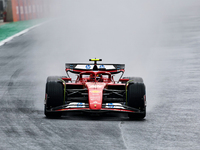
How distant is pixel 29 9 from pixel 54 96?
3050 centimetres

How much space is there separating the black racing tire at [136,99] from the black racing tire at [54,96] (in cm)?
147

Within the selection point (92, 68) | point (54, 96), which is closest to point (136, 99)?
point (54, 96)

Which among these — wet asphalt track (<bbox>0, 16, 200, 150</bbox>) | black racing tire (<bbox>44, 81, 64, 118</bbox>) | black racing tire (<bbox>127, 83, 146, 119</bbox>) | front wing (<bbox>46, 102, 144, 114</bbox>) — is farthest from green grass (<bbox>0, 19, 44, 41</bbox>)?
black racing tire (<bbox>127, 83, 146, 119</bbox>)

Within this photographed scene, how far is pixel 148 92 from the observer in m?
14.3

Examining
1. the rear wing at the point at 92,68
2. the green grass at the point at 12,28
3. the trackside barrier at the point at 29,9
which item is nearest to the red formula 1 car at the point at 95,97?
the rear wing at the point at 92,68

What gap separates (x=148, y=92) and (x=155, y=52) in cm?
929

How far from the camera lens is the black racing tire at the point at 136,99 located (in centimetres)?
1061

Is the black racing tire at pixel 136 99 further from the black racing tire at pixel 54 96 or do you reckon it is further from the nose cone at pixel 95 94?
the black racing tire at pixel 54 96

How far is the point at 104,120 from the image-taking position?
33.7 ft

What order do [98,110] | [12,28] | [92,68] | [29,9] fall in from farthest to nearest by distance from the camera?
[29,9]
[12,28]
[92,68]
[98,110]

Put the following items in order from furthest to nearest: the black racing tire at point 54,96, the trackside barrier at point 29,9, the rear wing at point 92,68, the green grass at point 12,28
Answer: the trackside barrier at point 29,9
the green grass at point 12,28
the rear wing at point 92,68
the black racing tire at point 54,96

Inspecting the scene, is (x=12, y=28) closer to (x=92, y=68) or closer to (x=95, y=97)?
(x=92, y=68)

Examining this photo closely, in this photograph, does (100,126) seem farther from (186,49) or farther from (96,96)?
(186,49)

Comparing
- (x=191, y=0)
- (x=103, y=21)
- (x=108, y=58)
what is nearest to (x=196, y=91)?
(x=108, y=58)
